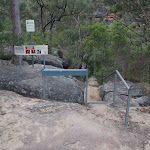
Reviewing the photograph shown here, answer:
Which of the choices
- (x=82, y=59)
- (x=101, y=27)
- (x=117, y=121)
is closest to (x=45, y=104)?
(x=117, y=121)

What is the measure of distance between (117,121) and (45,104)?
192 cm

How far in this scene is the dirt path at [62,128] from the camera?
2.82 metres

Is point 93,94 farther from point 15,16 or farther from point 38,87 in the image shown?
point 15,16

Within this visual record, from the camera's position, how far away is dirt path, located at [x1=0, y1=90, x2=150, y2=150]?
2.82 meters

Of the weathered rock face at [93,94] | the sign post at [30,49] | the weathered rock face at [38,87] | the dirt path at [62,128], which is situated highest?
the sign post at [30,49]

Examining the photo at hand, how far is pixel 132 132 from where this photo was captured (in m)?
3.45

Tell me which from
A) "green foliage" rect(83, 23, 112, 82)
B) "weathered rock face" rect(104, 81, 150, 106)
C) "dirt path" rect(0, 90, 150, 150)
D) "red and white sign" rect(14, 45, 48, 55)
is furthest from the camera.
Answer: "green foliage" rect(83, 23, 112, 82)

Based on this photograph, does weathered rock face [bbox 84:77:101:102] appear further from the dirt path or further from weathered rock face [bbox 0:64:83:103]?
the dirt path

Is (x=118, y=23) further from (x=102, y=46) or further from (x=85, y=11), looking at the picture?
(x=85, y=11)

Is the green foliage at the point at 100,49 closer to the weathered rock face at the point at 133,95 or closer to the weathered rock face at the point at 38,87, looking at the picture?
the weathered rock face at the point at 133,95

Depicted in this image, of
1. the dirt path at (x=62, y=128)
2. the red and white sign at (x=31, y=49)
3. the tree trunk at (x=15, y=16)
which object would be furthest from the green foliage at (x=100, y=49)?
the dirt path at (x=62, y=128)

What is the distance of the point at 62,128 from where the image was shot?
10.6 feet

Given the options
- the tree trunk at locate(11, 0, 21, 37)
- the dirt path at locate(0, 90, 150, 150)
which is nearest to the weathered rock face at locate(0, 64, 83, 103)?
the dirt path at locate(0, 90, 150, 150)

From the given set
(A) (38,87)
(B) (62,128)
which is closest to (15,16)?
(A) (38,87)
